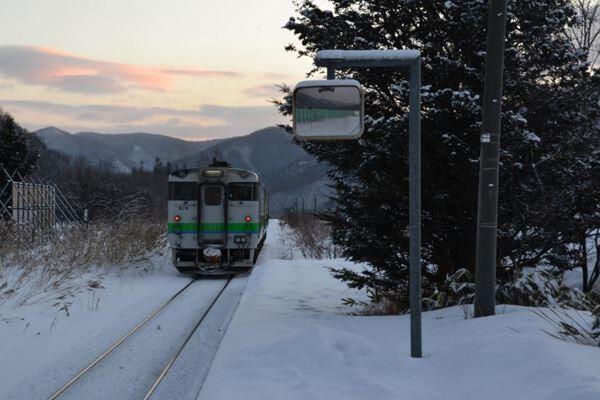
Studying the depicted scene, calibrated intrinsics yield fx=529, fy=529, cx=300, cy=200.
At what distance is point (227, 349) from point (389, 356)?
229 cm

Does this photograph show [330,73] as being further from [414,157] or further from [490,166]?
[490,166]

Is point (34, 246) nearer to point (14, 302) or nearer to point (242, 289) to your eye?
point (14, 302)

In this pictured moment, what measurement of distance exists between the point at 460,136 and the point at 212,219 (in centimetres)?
1034

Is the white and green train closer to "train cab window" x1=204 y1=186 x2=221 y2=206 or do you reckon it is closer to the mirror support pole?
"train cab window" x1=204 y1=186 x2=221 y2=206

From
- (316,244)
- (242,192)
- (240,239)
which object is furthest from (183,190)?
(316,244)

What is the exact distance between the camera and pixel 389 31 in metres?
8.52

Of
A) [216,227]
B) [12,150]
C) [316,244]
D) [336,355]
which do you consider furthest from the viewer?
[12,150]

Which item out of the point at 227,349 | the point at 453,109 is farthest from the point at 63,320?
the point at 453,109

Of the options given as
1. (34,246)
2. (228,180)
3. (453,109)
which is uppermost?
(453,109)

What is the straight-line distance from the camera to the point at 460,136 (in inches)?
308

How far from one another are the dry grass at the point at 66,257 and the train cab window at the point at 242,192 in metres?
3.19

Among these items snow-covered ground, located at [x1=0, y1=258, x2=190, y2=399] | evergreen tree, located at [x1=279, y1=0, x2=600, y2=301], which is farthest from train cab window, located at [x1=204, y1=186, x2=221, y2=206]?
evergreen tree, located at [x1=279, y1=0, x2=600, y2=301]

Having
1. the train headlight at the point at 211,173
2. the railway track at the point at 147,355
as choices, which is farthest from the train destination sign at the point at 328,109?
the train headlight at the point at 211,173

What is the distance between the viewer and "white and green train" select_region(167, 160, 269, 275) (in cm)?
1644
